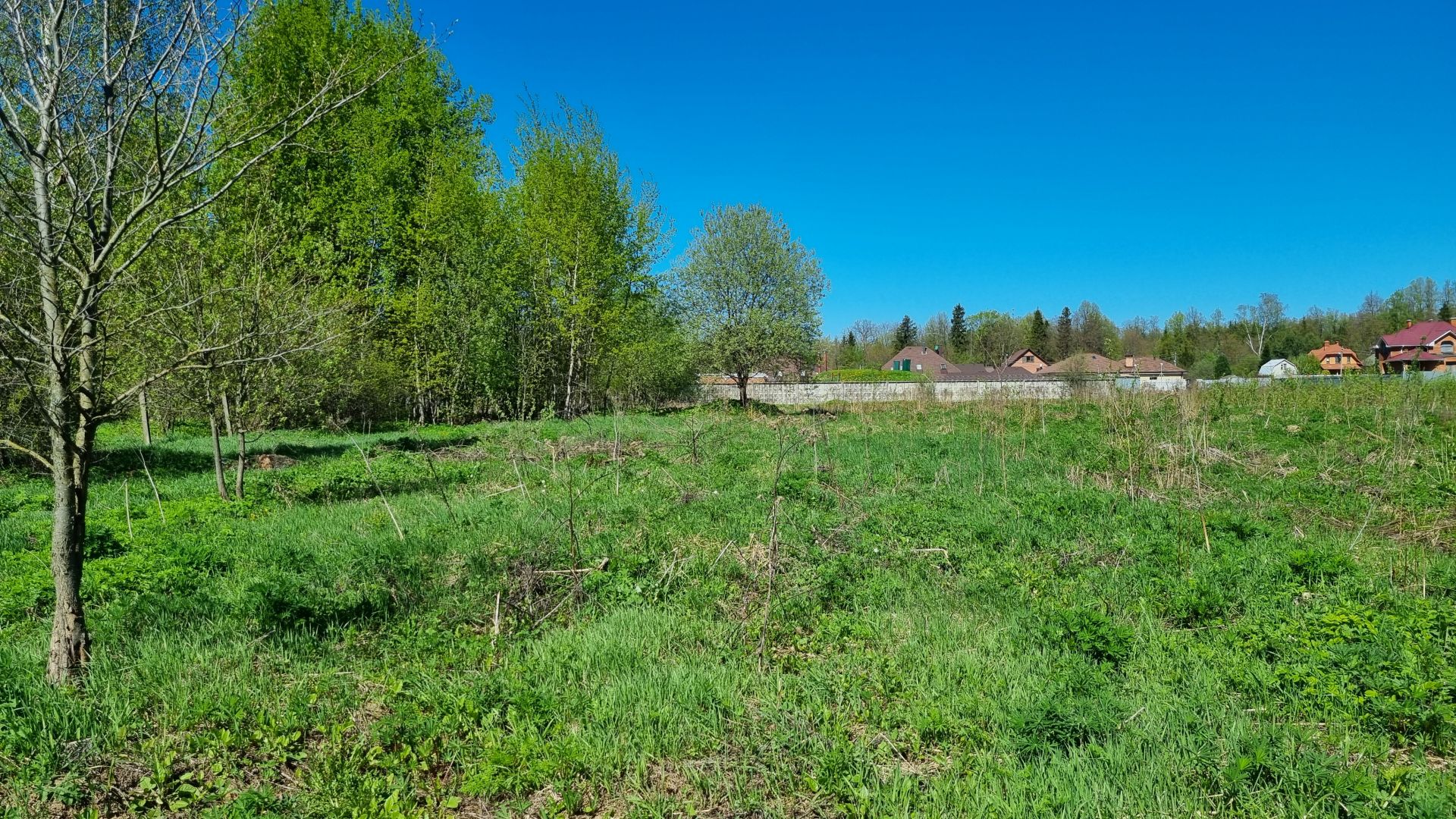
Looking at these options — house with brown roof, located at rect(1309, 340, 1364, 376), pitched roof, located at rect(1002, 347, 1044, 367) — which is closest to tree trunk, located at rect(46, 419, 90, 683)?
house with brown roof, located at rect(1309, 340, 1364, 376)

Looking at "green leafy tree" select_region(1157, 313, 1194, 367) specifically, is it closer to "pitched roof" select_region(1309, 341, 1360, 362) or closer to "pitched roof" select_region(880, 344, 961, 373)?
"pitched roof" select_region(1309, 341, 1360, 362)

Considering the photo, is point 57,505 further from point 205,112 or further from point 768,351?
point 768,351

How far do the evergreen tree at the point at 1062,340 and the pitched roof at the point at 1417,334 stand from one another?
24.9m

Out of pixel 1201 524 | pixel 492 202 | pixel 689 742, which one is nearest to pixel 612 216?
pixel 492 202

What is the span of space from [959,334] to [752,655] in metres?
83.1

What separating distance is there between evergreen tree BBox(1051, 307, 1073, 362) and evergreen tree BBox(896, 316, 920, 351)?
58.4 feet

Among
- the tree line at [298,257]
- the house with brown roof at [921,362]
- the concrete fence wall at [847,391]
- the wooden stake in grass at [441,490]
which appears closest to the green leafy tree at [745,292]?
the tree line at [298,257]

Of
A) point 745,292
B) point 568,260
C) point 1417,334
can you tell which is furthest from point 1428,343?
point 568,260

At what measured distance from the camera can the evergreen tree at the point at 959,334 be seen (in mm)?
79312

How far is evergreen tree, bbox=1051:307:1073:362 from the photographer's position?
239 feet

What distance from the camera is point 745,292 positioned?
26.5 meters

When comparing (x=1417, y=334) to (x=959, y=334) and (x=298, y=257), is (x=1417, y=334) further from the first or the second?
(x=298, y=257)

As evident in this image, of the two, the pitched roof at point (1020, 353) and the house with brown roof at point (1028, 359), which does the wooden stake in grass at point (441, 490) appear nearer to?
the pitched roof at point (1020, 353)

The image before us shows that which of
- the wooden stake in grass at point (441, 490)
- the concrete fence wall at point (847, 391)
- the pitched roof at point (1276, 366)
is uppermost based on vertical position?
the pitched roof at point (1276, 366)
